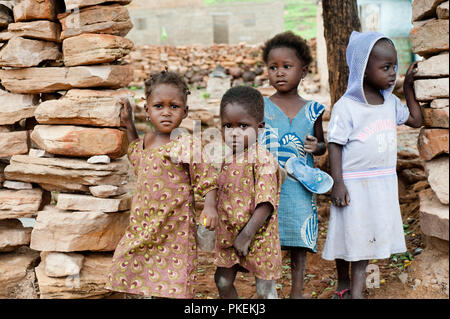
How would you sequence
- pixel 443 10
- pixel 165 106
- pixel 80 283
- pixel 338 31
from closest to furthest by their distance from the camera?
pixel 443 10
pixel 165 106
pixel 80 283
pixel 338 31

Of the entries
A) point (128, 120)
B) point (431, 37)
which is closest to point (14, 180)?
point (128, 120)

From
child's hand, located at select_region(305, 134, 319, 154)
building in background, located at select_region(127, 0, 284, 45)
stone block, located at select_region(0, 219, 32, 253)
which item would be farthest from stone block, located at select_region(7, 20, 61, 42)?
building in background, located at select_region(127, 0, 284, 45)

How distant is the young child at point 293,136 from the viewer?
9.34ft

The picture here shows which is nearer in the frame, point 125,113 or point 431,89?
point 431,89

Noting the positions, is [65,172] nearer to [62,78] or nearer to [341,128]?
[62,78]

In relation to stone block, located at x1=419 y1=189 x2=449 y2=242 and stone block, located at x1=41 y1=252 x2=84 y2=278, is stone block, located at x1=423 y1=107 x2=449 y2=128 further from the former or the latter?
stone block, located at x1=41 y1=252 x2=84 y2=278

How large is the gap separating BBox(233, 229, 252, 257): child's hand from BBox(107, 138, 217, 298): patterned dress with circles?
1.25 feet

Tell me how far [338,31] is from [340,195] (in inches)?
78.9

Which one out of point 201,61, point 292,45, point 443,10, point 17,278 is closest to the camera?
point 443,10

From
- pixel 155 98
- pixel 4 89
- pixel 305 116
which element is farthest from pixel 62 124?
pixel 305 116

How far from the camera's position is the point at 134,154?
2881 millimetres

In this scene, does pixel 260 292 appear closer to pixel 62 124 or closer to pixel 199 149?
pixel 199 149

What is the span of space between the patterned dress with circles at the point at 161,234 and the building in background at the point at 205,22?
12.7m

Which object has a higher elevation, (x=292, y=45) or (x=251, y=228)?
(x=292, y=45)
